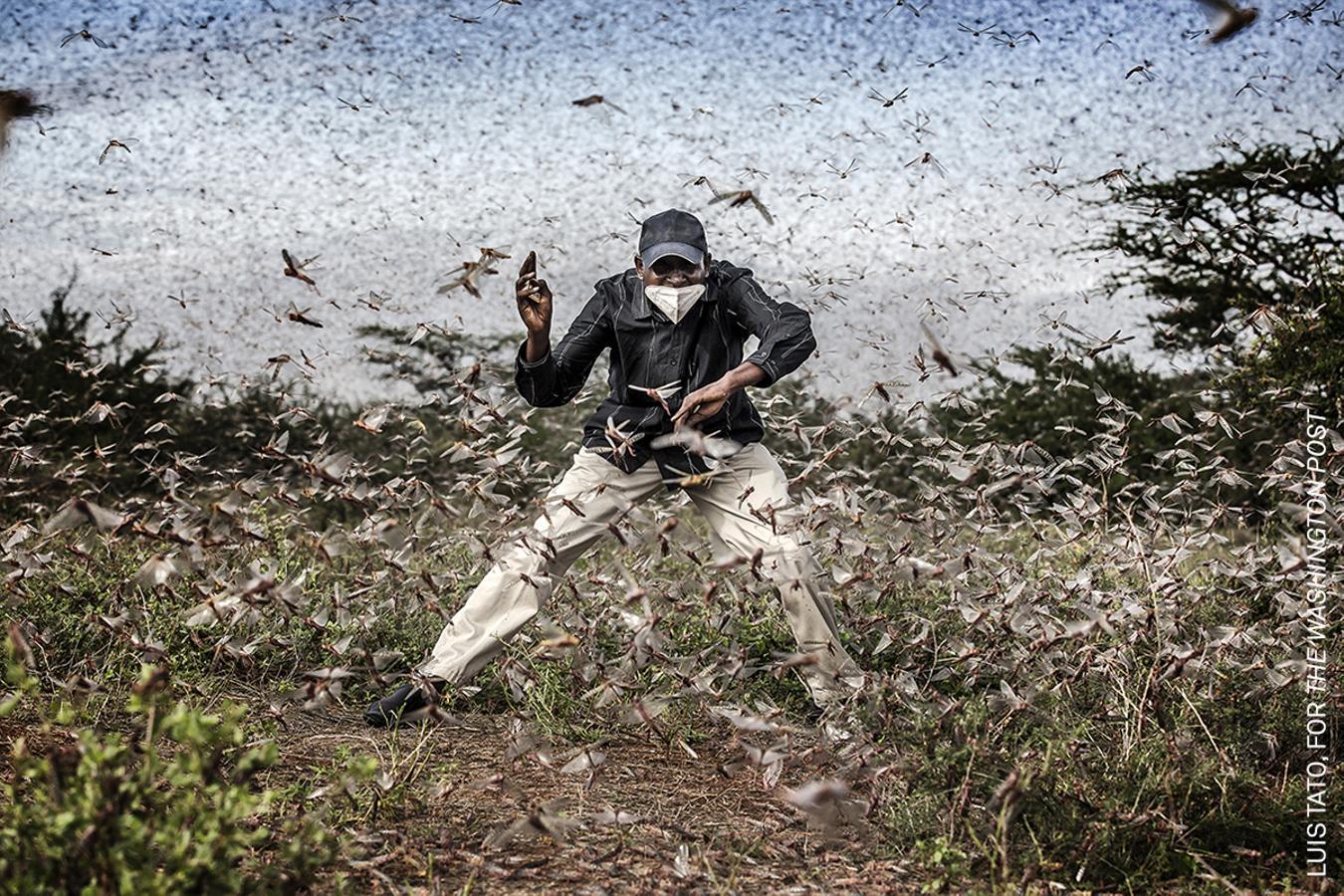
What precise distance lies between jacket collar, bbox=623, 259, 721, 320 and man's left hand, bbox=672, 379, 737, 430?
1.81 feet

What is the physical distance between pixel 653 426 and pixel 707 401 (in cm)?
48

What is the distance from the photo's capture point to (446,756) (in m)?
3.91

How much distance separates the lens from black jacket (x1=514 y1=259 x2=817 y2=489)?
4.22m

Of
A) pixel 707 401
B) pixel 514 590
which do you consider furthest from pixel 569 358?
pixel 514 590

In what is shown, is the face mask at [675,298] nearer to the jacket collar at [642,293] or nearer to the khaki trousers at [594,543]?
the jacket collar at [642,293]

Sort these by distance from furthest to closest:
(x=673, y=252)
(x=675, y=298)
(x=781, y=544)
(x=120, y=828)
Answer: (x=675, y=298) → (x=673, y=252) → (x=781, y=544) → (x=120, y=828)

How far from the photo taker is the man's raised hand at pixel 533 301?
3904 mm

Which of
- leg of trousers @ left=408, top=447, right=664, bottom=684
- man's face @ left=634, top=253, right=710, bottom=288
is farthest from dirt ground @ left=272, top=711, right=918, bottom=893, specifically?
man's face @ left=634, top=253, right=710, bottom=288

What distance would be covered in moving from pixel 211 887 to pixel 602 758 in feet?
4.07

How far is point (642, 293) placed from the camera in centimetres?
426

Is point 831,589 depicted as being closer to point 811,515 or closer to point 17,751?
point 811,515

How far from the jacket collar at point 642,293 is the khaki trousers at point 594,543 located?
1.83 feet

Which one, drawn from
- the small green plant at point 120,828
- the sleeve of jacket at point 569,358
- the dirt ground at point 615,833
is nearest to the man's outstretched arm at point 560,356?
the sleeve of jacket at point 569,358

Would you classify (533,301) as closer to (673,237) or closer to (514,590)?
(673,237)
